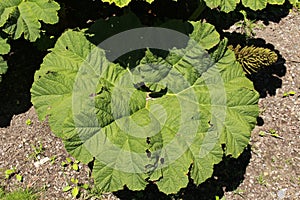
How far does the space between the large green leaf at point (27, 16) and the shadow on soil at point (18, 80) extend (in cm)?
93

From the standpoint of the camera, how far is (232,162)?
14.3 feet

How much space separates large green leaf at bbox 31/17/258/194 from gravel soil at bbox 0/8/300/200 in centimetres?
61

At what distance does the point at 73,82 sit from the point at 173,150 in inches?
35.4

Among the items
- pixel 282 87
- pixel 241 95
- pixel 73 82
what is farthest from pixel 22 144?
pixel 282 87

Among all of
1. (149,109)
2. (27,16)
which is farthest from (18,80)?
(149,109)

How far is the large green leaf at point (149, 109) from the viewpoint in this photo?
11.7 feet

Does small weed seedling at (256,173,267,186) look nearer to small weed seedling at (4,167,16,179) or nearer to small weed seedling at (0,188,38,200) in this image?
small weed seedling at (0,188,38,200)

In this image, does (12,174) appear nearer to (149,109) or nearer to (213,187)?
(149,109)

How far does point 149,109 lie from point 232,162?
37.9 inches

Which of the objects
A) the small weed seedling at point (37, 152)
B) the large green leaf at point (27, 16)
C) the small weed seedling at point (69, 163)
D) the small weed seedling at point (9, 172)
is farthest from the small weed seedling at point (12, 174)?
the large green leaf at point (27, 16)

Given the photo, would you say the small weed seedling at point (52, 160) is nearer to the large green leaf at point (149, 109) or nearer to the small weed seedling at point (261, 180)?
the large green leaf at point (149, 109)

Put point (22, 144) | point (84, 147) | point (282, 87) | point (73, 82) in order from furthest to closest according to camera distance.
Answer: point (282, 87) → point (22, 144) → point (73, 82) → point (84, 147)

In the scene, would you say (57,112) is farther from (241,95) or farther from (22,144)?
(241,95)

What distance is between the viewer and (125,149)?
358cm
